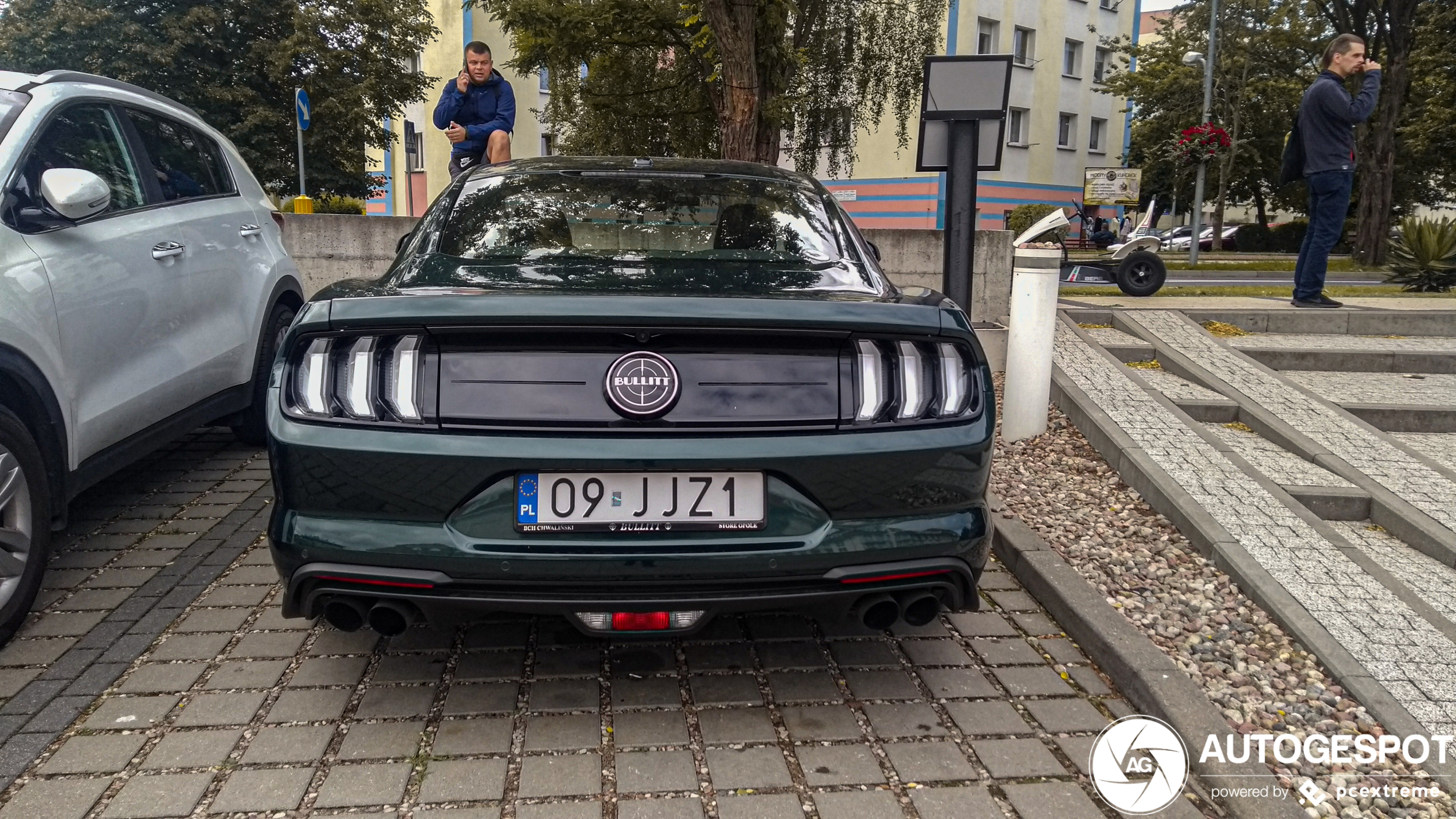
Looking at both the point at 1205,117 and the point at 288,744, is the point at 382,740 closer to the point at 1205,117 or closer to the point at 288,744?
the point at 288,744

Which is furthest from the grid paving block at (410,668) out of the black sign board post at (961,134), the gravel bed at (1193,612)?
the black sign board post at (961,134)

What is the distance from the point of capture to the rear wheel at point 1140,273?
32.2 feet

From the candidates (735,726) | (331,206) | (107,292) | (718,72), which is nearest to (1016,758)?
(735,726)

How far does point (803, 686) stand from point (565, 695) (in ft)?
2.23

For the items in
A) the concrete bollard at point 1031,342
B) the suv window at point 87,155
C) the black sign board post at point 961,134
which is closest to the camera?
the suv window at point 87,155

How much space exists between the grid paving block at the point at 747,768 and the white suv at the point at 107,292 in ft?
7.21

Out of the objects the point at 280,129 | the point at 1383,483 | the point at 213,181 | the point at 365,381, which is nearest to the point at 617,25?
the point at 213,181

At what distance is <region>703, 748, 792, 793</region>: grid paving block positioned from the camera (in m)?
2.47

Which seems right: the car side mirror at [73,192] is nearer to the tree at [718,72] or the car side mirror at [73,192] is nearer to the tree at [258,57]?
the tree at [718,72]

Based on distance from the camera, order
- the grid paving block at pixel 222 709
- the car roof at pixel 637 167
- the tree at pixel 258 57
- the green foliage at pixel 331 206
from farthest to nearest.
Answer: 1. the tree at pixel 258 57
2. the green foliage at pixel 331 206
3. the car roof at pixel 637 167
4. the grid paving block at pixel 222 709

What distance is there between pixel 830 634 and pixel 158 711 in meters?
1.94

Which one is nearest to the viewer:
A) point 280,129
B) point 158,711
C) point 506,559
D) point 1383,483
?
point 506,559

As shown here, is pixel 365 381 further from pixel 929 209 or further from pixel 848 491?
pixel 929 209

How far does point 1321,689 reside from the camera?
9.66ft
